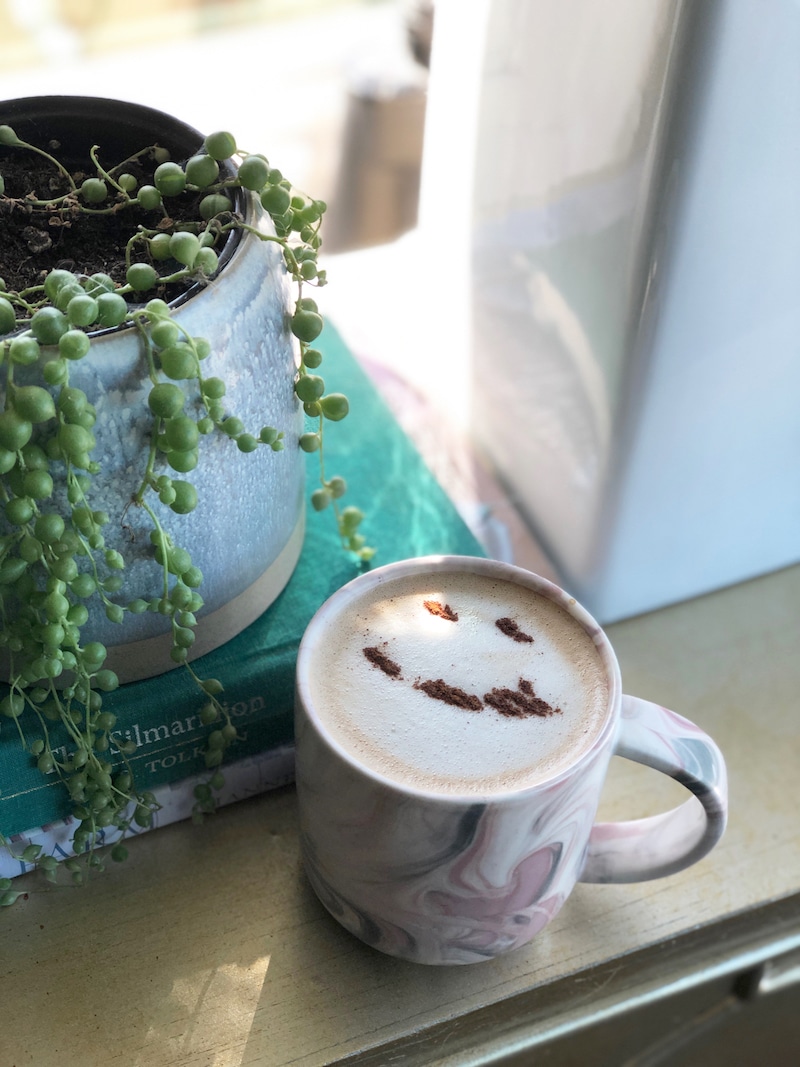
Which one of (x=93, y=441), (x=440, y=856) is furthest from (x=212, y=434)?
(x=440, y=856)

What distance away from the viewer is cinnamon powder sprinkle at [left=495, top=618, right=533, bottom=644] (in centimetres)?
42

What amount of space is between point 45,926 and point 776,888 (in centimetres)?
32

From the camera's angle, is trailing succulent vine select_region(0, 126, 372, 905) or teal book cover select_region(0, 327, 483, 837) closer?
trailing succulent vine select_region(0, 126, 372, 905)

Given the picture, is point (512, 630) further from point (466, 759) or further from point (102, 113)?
point (102, 113)

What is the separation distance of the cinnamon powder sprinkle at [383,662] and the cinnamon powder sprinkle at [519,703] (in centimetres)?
3

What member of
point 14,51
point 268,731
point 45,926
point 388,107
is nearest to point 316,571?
point 268,731

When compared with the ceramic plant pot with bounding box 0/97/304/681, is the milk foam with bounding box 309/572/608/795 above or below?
below

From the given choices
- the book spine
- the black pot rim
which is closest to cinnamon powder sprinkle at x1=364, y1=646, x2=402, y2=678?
the book spine

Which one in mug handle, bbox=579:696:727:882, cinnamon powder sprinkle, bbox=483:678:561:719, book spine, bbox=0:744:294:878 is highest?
cinnamon powder sprinkle, bbox=483:678:561:719

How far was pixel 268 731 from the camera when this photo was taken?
1.55 feet

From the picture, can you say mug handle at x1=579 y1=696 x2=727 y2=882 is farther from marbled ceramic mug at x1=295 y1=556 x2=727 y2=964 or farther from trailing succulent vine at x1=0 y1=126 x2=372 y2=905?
trailing succulent vine at x1=0 y1=126 x2=372 y2=905

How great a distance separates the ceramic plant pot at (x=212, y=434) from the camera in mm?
352

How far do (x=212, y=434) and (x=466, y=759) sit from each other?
14 cm

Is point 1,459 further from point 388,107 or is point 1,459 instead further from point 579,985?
point 388,107
